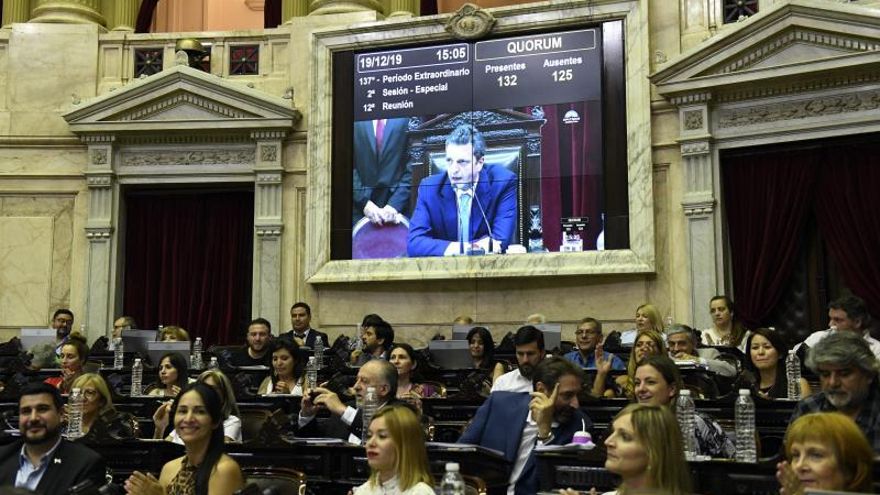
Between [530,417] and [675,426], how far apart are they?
75.0 inches

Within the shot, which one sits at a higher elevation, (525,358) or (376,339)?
(376,339)

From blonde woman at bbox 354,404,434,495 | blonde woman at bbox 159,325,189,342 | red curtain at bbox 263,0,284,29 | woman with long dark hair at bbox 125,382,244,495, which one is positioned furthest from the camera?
red curtain at bbox 263,0,284,29

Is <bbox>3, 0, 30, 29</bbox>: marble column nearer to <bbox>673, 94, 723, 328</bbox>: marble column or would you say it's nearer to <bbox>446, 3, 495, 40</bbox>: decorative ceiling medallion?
<bbox>446, 3, 495, 40</bbox>: decorative ceiling medallion

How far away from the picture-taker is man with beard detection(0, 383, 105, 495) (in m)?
4.36

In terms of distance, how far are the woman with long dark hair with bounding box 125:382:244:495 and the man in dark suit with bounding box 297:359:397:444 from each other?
1.08 meters

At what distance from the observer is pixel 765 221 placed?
1083cm

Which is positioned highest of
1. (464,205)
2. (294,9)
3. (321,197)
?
(294,9)

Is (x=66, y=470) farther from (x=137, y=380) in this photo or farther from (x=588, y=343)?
(x=588, y=343)

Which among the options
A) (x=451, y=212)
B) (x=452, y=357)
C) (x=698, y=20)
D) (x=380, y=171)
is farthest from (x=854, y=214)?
(x=380, y=171)

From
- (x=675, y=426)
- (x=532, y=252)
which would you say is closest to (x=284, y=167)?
(x=532, y=252)

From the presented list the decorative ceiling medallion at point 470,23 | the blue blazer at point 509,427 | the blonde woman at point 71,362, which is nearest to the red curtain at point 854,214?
the decorative ceiling medallion at point 470,23

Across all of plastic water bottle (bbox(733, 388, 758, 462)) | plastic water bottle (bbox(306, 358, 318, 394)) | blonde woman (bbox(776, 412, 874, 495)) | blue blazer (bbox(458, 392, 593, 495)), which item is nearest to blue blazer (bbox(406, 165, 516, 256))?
plastic water bottle (bbox(306, 358, 318, 394))

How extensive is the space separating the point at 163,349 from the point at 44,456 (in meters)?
4.42

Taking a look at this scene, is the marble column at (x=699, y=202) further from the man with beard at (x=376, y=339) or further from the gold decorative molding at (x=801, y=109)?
the man with beard at (x=376, y=339)
